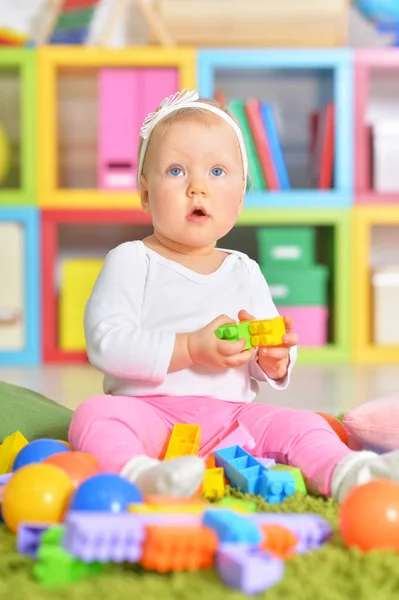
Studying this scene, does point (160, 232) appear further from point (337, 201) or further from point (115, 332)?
point (337, 201)

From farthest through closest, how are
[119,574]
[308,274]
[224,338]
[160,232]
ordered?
[308,274], [160,232], [224,338], [119,574]

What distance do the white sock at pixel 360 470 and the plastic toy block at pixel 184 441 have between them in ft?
0.60

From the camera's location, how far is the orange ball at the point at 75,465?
2.89 feet

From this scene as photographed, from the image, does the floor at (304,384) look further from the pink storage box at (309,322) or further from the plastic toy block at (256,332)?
the plastic toy block at (256,332)

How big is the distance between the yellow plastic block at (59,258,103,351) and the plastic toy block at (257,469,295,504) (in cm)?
184

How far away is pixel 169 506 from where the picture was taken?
0.77 meters

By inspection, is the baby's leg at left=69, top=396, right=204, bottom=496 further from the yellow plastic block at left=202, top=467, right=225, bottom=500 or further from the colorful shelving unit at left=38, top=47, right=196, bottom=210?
the colorful shelving unit at left=38, top=47, right=196, bottom=210

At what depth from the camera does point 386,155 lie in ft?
9.09

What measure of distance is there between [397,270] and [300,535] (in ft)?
7.01

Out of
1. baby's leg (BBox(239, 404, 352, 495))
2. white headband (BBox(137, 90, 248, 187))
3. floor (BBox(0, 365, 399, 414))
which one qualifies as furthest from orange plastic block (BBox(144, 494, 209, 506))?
floor (BBox(0, 365, 399, 414))

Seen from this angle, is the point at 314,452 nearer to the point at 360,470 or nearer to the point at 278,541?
the point at 360,470

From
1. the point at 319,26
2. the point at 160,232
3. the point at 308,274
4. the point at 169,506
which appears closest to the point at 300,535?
the point at 169,506

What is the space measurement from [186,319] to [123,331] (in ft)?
0.36

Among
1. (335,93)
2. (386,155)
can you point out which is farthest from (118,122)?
(386,155)
